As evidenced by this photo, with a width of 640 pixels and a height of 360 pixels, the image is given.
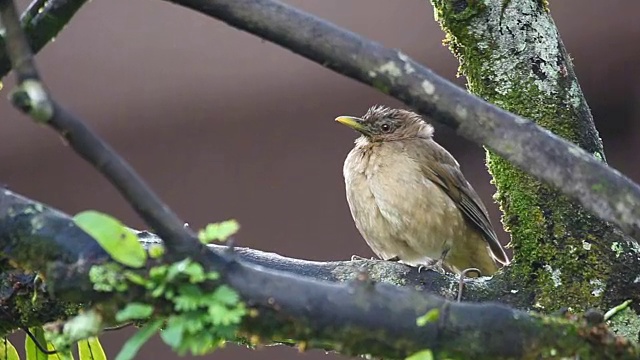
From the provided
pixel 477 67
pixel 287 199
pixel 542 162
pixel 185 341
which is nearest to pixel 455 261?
pixel 477 67

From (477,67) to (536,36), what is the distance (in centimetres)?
22

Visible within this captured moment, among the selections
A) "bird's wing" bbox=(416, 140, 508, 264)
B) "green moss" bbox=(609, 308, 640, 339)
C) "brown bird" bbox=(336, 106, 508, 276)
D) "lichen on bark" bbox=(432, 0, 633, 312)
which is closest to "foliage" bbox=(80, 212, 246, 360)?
"green moss" bbox=(609, 308, 640, 339)

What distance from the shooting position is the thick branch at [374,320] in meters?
1.60

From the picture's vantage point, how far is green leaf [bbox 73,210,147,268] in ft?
5.03

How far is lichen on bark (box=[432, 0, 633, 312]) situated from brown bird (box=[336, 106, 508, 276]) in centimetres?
100

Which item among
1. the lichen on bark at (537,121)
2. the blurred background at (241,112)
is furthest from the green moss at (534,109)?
the blurred background at (241,112)

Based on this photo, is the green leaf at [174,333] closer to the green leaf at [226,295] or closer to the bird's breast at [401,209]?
the green leaf at [226,295]

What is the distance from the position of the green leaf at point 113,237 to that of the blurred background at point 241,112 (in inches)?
176

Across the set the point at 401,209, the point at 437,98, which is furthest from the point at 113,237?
the point at 401,209

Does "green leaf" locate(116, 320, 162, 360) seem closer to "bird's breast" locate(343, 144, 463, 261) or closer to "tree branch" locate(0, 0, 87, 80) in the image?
"tree branch" locate(0, 0, 87, 80)

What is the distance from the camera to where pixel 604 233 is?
119 inches

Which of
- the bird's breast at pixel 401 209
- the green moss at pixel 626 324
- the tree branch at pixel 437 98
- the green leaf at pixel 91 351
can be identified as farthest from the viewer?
the bird's breast at pixel 401 209

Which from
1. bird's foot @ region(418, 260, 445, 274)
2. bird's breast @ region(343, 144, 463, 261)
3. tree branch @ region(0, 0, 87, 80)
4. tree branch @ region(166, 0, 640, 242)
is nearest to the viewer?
tree branch @ region(166, 0, 640, 242)

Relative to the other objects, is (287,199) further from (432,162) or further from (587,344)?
(587,344)
